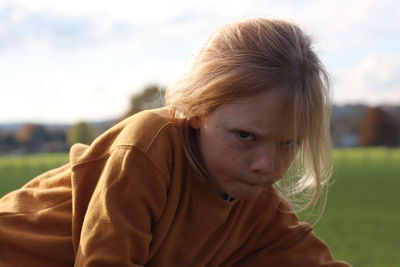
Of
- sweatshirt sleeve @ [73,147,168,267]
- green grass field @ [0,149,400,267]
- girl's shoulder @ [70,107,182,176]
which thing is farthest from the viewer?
green grass field @ [0,149,400,267]

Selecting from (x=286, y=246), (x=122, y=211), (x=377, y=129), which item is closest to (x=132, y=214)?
(x=122, y=211)

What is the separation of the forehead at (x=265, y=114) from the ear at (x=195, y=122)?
0.66 feet

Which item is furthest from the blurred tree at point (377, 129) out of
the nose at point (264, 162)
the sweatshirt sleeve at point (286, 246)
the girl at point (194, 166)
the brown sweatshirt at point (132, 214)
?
the nose at point (264, 162)

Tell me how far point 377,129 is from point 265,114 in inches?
3023

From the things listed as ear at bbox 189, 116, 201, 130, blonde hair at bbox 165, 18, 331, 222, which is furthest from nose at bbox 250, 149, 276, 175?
ear at bbox 189, 116, 201, 130

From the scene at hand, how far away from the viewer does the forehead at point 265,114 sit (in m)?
2.32

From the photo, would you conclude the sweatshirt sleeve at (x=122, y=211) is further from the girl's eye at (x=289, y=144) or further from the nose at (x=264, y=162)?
the girl's eye at (x=289, y=144)

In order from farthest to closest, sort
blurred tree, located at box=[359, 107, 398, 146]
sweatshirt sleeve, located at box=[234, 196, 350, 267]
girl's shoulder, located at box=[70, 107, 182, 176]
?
blurred tree, located at box=[359, 107, 398, 146], sweatshirt sleeve, located at box=[234, 196, 350, 267], girl's shoulder, located at box=[70, 107, 182, 176]

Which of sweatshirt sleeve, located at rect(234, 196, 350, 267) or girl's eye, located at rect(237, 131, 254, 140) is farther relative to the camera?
sweatshirt sleeve, located at rect(234, 196, 350, 267)

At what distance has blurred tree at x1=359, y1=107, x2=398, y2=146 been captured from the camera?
245 ft

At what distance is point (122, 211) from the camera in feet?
7.71

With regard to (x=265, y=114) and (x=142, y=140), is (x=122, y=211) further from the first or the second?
(x=265, y=114)

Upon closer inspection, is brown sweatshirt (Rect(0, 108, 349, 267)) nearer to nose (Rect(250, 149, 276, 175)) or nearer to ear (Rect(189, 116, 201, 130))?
ear (Rect(189, 116, 201, 130))

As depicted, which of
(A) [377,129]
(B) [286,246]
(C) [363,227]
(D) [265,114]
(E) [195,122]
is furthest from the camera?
(A) [377,129]
